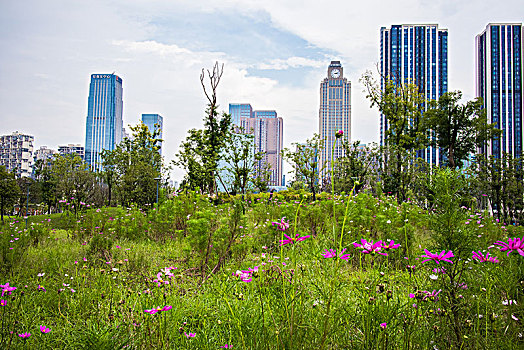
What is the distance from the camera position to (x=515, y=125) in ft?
169

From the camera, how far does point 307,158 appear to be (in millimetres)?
11961

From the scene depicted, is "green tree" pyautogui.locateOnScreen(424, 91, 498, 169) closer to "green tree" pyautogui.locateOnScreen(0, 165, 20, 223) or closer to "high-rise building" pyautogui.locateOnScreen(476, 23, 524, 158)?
"green tree" pyautogui.locateOnScreen(0, 165, 20, 223)

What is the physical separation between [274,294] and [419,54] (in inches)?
3453

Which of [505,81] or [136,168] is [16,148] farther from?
[505,81]

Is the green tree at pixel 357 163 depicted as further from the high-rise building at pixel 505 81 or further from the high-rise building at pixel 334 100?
the high-rise building at pixel 334 100

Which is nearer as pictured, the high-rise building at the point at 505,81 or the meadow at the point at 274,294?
the meadow at the point at 274,294

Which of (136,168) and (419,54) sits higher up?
(419,54)

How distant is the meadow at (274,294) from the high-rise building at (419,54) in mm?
75891

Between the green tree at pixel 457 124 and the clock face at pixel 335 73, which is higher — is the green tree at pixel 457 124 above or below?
below

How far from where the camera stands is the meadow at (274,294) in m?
1.35

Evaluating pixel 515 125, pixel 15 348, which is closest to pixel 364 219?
pixel 15 348

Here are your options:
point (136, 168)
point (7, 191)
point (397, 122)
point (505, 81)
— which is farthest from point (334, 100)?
point (136, 168)

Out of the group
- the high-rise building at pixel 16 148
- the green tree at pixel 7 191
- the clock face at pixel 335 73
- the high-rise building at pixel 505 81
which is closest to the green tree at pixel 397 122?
the green tree at pixel 7 191

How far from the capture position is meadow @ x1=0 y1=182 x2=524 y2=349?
4.43 feet
